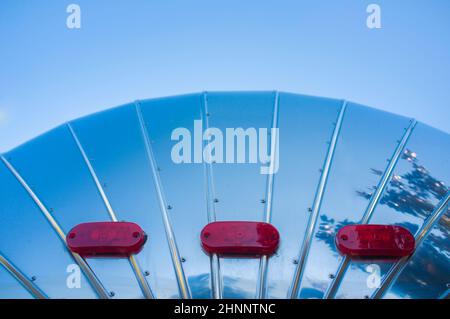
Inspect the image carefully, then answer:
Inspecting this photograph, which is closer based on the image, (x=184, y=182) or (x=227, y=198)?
(x=227, y=198)

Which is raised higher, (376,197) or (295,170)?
(295,170)

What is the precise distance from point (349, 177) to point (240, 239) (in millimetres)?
1641

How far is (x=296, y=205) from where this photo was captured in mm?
3947

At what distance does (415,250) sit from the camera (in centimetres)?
341

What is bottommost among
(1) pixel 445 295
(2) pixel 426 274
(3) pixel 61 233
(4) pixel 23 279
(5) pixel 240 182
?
(1) pixel 445 295

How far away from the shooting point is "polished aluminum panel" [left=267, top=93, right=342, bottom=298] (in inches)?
130

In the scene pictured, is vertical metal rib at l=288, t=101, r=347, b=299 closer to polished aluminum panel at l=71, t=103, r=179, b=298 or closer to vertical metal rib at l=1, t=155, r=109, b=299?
polished aluminum panel at l=71, t=103, r=179, b=298

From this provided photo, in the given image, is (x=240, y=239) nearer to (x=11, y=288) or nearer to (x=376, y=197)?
(x=376, y=197)

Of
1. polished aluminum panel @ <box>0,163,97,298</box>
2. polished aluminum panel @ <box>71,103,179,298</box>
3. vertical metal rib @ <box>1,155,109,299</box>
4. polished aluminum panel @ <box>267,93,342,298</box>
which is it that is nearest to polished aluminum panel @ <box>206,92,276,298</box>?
polished aluminum panel @ <box>267,93,342,298</box>

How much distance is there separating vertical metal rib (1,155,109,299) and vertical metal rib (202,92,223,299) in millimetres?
795

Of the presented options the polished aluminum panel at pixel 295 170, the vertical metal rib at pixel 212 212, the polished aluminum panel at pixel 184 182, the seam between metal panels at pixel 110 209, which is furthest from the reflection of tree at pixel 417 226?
the seam between metal panels at pixel 110 209

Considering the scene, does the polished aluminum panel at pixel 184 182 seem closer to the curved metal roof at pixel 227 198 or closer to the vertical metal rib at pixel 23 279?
the curved metal roof at pixel 227 198

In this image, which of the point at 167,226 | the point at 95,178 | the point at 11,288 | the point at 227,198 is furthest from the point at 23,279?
the point at 227,198
